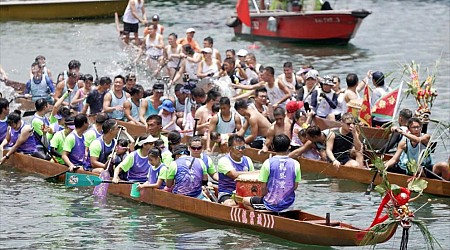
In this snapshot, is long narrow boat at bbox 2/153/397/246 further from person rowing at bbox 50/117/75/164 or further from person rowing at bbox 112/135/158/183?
person rowing at bbox 50/117/75/164

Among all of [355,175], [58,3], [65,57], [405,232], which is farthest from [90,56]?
[405,232]

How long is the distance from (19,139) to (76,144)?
1530 millimetres

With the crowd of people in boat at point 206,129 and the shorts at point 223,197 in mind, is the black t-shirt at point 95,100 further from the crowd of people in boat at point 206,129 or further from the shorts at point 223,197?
the shorts at point 223,197

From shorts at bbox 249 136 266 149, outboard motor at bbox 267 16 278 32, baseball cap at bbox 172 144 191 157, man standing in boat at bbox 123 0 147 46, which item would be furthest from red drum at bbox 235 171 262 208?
outboard motor at bbox 267 16 278 32

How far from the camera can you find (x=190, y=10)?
36.3 m

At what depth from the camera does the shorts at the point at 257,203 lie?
43.9ft

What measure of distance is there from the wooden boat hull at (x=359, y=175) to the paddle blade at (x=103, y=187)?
3.34 meters

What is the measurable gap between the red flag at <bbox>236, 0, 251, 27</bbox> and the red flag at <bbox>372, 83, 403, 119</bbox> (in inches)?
447

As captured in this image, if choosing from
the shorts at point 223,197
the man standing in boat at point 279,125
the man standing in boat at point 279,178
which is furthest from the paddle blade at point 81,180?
the man standing in boat at point 279,178

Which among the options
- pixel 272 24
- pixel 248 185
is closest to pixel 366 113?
pixel 248 185

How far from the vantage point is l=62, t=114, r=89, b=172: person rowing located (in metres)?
16.3

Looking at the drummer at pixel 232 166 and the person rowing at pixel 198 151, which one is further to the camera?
the person rowing at pixel 198 151

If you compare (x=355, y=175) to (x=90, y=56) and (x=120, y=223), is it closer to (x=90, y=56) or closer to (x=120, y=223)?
(x=120, y=223)

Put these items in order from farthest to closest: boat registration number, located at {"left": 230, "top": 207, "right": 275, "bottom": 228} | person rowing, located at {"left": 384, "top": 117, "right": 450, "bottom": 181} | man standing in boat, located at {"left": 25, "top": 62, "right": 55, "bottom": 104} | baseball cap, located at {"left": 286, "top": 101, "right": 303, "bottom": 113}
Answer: man standing in boat, located at {"left": 25, "top": 62, "right": 55, "bottom": 104} → baseball cap, located at {"left": 286, "top": 101, "right": 303, "bottom": 113} → person rowing, located at {"left": 384, "top": 117, "right": 450, "bottom": 181} → boat registration number, located at {"left": 230, "top": 207, "right": 275, "bottom": 228}
